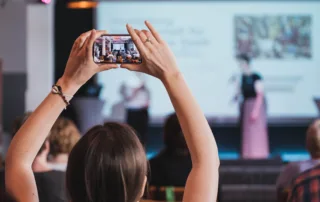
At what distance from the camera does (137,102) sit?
9.45m

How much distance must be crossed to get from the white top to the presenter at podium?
4.95 feet

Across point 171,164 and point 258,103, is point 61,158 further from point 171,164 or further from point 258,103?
point 258,103

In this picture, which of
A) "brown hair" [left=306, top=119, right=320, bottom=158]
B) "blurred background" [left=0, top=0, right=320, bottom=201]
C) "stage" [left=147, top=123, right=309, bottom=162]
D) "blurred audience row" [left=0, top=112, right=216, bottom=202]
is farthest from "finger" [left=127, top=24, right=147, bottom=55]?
"stage" [left=147, top=123, right=309, bottom=162]

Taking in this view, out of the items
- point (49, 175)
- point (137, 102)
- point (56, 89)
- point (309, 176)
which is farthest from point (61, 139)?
point (137, 102)

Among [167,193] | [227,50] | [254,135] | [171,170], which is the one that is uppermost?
[227,50]

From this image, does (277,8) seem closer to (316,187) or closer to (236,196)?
(236,196)

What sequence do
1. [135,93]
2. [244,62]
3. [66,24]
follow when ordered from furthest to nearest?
[66,24] → [135,93] → [244,62]

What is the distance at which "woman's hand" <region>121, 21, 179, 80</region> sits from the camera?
48.6 inches

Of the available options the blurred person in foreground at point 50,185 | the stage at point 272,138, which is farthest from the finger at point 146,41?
the stage at point 272,138

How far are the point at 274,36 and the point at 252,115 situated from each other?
177 cm

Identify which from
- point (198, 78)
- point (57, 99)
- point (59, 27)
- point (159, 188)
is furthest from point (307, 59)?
point (57, 99)

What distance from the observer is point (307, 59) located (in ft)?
32.0

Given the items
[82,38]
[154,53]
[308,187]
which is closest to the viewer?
[308,187]

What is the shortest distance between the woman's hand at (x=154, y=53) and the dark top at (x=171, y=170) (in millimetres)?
2012
